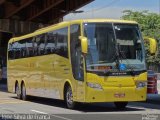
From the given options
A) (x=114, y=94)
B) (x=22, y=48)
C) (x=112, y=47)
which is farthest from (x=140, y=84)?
(x=22, y=48)

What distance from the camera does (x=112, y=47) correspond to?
18.6 meters

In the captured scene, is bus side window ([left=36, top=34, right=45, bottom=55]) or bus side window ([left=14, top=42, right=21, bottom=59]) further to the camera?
bus side window ([left=14, top=42, right=21, bottom=59])

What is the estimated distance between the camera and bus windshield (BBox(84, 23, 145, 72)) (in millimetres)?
18328

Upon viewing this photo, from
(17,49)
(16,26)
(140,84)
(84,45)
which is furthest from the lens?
(16,26)

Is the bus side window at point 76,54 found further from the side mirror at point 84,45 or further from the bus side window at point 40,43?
the bus side window at point 40,43

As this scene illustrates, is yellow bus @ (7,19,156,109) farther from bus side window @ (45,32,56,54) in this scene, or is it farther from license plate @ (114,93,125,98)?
bus side window @ (45,32,56,54)

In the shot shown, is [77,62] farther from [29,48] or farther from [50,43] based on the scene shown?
[29,48]

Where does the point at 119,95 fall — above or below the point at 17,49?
below

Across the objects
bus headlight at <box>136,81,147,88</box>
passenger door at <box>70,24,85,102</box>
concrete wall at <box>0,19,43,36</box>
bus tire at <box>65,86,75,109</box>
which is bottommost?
bus tire at <box>65,86,75,109</box>

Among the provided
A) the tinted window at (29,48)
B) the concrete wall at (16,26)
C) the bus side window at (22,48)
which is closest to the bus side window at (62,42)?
the tinted window at (29,48)

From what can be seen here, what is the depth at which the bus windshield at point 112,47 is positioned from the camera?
60.1 feet

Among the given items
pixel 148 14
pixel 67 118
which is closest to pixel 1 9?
pixel 67 118

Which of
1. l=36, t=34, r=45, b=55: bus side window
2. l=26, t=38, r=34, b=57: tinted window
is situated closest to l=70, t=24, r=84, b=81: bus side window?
l=36, t=34, r=45, b=55: bus side window

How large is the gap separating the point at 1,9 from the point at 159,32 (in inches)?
1802
